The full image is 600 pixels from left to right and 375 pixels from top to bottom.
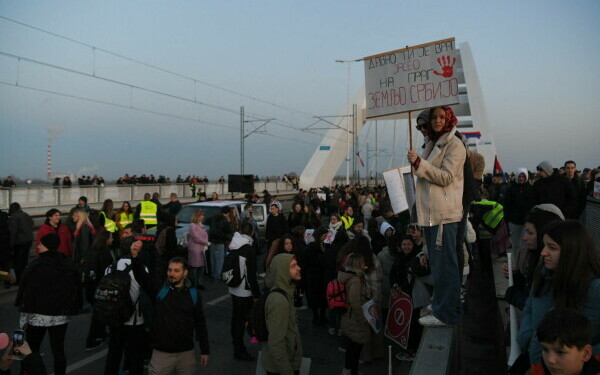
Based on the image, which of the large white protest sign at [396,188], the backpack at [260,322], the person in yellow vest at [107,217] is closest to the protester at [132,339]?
the backpack at [260,322]

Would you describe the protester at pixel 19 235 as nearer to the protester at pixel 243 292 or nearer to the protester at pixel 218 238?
the protester at pixel 218 238

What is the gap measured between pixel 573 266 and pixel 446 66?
318cm

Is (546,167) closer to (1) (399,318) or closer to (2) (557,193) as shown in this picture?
(2) (557,193)

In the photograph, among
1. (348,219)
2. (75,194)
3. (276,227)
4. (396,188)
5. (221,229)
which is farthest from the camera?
(75,194)

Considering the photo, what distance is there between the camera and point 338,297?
5.39m

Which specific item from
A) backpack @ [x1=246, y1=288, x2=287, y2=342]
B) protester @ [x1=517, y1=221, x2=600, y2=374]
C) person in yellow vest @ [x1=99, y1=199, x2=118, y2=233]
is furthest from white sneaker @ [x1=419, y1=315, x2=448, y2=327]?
person in yellow vest @ [x1=99, y1=199, x2=118, y2=233]

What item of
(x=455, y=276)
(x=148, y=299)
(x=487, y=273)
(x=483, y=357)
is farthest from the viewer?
(x=487, y=273)

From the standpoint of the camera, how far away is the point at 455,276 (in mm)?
4156

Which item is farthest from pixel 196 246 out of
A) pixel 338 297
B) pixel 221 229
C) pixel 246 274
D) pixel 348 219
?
pixel 338 297

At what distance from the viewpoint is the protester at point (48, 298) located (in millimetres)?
4949

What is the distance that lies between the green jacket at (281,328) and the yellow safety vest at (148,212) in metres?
8.79

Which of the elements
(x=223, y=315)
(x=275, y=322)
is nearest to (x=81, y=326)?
(x=223, y=315)

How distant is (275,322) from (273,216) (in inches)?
275

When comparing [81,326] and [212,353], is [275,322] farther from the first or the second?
[81,326]
